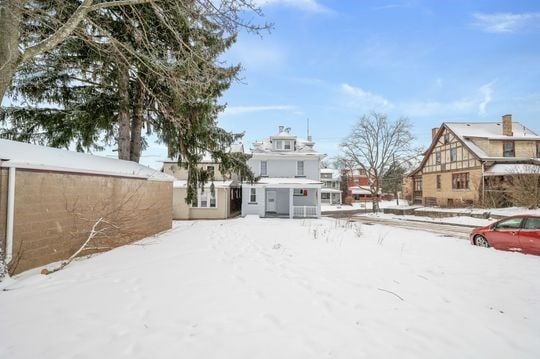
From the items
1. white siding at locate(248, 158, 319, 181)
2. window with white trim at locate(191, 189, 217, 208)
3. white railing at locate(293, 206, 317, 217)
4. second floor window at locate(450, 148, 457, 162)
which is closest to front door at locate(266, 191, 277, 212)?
white siding at locate(248, 158, 319, 181)

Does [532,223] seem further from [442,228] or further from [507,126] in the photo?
[507,126]

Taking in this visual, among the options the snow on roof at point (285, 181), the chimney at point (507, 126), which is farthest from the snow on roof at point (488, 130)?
the snow on roof at point (285, 181)

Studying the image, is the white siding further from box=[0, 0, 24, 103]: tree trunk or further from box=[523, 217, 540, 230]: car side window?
box=[0, 0, 24, 103]: tree trunk

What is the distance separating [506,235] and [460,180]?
2297 cm

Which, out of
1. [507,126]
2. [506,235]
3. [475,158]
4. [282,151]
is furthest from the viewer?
[507,126]

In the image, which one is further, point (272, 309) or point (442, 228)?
point (442, 228)

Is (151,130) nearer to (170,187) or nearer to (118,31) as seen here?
(170,187)

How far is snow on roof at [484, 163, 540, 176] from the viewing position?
20.2 m

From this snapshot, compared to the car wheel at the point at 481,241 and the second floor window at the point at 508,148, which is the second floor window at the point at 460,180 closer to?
the second floor window at the point at 508,148

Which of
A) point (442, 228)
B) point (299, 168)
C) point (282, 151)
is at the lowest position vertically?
point (442, 228)

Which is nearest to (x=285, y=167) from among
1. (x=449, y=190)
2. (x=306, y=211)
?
(x=306, y=211)

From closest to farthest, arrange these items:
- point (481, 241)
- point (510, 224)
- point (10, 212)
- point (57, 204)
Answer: point (10, 212)
point (57, 204)
point (510, 224)
point (481, 241)

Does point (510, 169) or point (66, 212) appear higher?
point (510, 169)

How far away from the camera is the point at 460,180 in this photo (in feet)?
91.4
